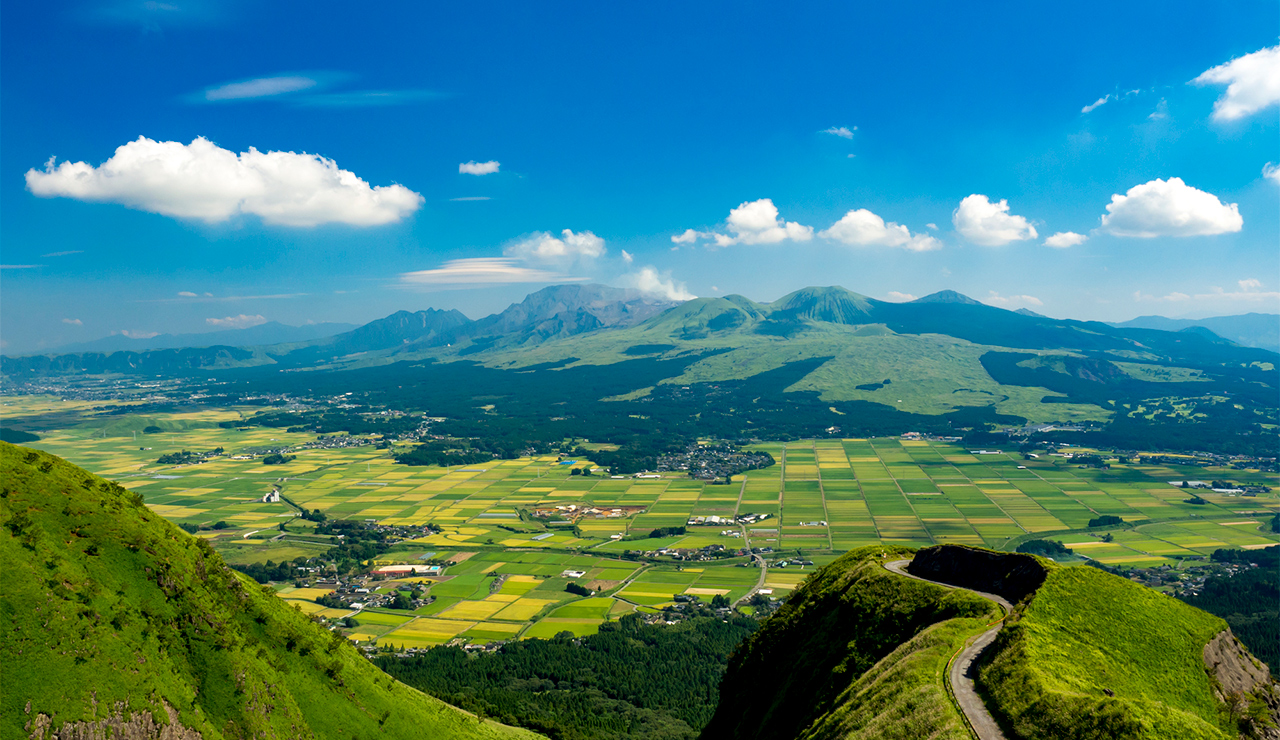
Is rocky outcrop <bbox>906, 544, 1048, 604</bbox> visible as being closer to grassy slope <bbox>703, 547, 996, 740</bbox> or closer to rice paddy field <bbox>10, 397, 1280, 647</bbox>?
grassy slope <bbox>703, 547, 996, 740</bbox>

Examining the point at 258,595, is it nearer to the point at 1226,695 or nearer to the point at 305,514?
the point at 1226,695

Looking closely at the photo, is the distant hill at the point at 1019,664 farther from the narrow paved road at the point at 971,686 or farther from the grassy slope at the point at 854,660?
the narrow paved road at the point at 971,686

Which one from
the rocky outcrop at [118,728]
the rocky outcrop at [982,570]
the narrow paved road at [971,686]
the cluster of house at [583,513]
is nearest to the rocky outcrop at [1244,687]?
the rocky outcrop at [982,570]

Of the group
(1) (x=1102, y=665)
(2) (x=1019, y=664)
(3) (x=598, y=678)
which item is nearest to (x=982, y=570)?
(1) (x=1102, y=665)

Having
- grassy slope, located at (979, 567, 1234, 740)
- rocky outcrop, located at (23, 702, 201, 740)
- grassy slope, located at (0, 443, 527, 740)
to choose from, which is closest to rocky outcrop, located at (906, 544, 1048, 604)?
grassy slope, located at (979, 567, 1234, 740)

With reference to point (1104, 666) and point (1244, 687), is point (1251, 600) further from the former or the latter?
point (1104, 666)
